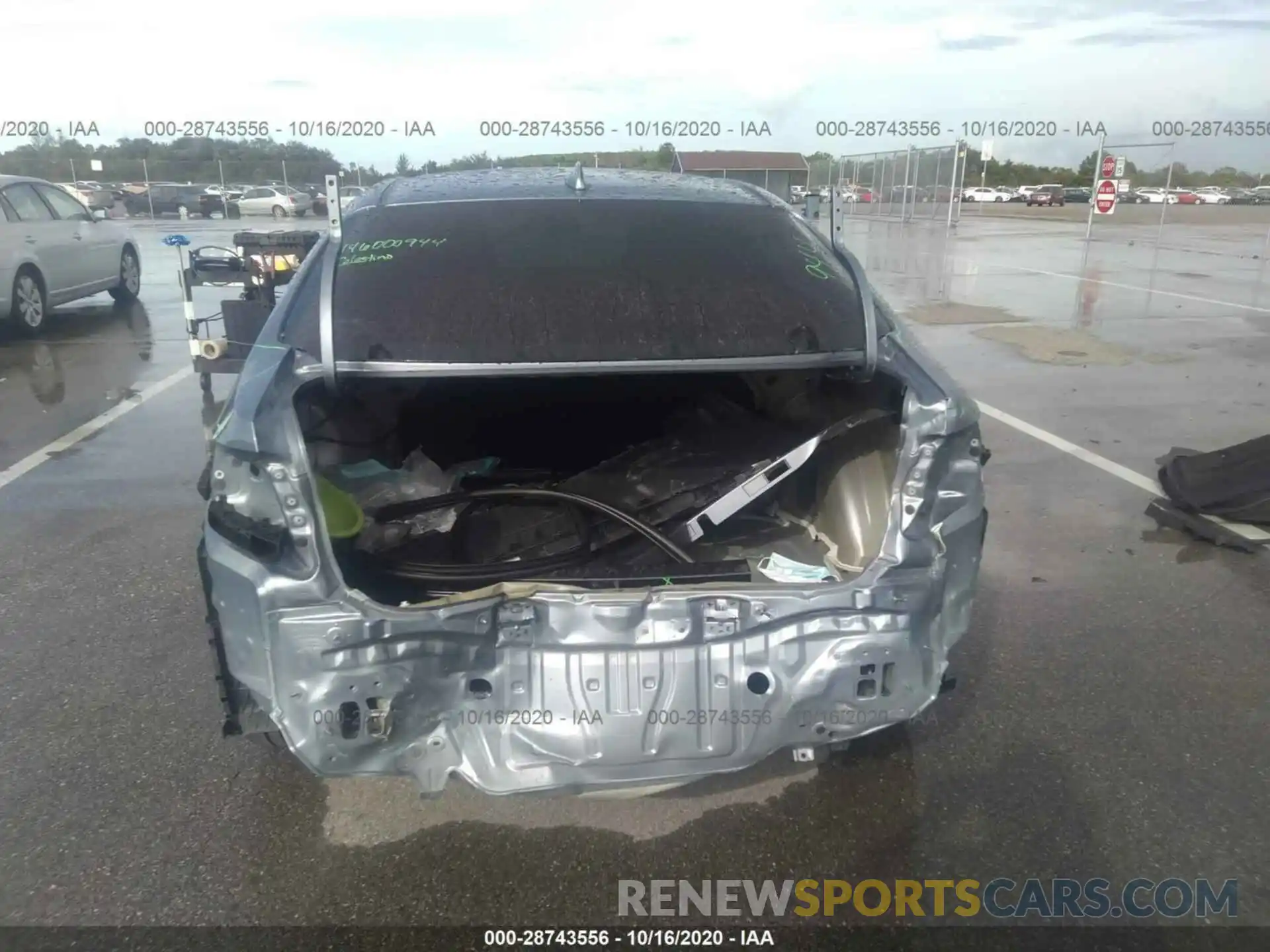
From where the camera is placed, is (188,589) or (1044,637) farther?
(188,589)

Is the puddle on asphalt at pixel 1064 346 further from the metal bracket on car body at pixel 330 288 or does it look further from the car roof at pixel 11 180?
the car roof at pixel 11 180

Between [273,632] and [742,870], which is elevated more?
[273,632]

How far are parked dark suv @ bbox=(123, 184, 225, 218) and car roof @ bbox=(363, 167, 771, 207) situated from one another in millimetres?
31267

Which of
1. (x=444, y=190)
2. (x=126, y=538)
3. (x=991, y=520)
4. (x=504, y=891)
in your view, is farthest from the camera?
(x=991, y=520)

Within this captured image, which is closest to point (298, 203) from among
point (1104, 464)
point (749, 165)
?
point (749, 165)

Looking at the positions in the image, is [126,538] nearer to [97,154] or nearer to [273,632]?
[273,632]

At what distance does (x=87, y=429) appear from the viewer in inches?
261

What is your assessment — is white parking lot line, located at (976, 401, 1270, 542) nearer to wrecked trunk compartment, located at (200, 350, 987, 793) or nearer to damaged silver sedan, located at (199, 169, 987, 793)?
damaged silver sedan, located at (199, 169, 987, 793)

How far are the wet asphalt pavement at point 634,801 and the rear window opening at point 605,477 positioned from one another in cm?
68

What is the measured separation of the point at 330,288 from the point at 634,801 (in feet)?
5.62

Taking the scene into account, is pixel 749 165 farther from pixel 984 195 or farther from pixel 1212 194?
pixel 1212 194

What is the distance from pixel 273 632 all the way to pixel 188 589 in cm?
214

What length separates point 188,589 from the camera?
4188 millimetres

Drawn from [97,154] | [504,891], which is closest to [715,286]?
[504,891]
